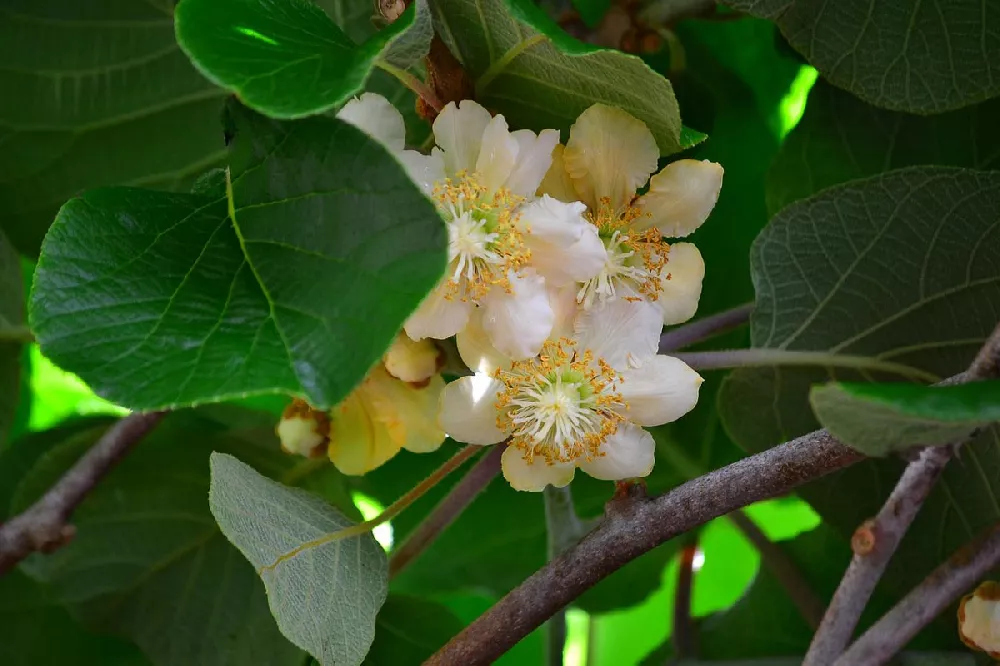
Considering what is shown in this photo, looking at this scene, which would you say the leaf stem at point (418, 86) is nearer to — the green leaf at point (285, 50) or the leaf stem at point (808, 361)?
the green leaf at point (285, 50)

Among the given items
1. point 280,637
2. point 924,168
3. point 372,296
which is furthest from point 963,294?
point 280,637

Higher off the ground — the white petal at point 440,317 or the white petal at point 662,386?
the white petal at point 440,317

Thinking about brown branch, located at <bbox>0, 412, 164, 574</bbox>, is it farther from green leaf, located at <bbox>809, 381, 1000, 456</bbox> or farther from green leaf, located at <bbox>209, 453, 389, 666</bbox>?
green leaf, located at <bbox>809, 381, 1000, 456</bbox>

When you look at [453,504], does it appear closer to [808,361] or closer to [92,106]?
[808,361]

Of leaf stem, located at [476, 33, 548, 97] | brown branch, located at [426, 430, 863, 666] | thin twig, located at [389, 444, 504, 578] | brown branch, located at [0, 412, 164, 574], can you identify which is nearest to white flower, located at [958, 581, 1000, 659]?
brown branch, located at [426, 430, 863, 666]

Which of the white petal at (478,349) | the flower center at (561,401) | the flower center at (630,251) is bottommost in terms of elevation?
the flower center at (561,401)

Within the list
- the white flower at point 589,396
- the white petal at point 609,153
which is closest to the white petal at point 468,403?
the white flower at point 589,396
